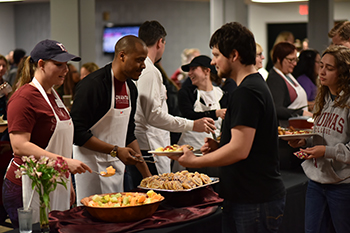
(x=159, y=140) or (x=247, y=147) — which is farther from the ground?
(x=247, y=147)

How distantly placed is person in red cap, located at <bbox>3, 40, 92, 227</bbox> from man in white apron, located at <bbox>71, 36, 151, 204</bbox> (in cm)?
14

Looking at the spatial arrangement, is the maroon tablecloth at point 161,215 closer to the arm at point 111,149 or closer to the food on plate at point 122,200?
the food on plate at point 122,200

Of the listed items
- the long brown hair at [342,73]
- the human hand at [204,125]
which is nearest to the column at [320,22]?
the human hand at [204,125]

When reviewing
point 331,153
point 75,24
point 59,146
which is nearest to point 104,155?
point 59,146

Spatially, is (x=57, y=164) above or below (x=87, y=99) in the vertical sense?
below

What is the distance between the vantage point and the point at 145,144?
3.02m

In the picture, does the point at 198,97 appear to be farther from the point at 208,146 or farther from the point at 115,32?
the point at 115,32

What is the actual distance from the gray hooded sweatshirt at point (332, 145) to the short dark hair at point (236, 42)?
30.5 inches

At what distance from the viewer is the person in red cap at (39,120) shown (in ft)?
6.61

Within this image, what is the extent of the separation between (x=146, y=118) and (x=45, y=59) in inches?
36.6

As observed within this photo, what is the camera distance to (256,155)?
1.76 meters

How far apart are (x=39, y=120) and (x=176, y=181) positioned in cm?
73

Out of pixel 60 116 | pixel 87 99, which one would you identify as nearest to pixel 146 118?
→ pixel 87 99

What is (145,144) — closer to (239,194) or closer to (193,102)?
(193,102)
